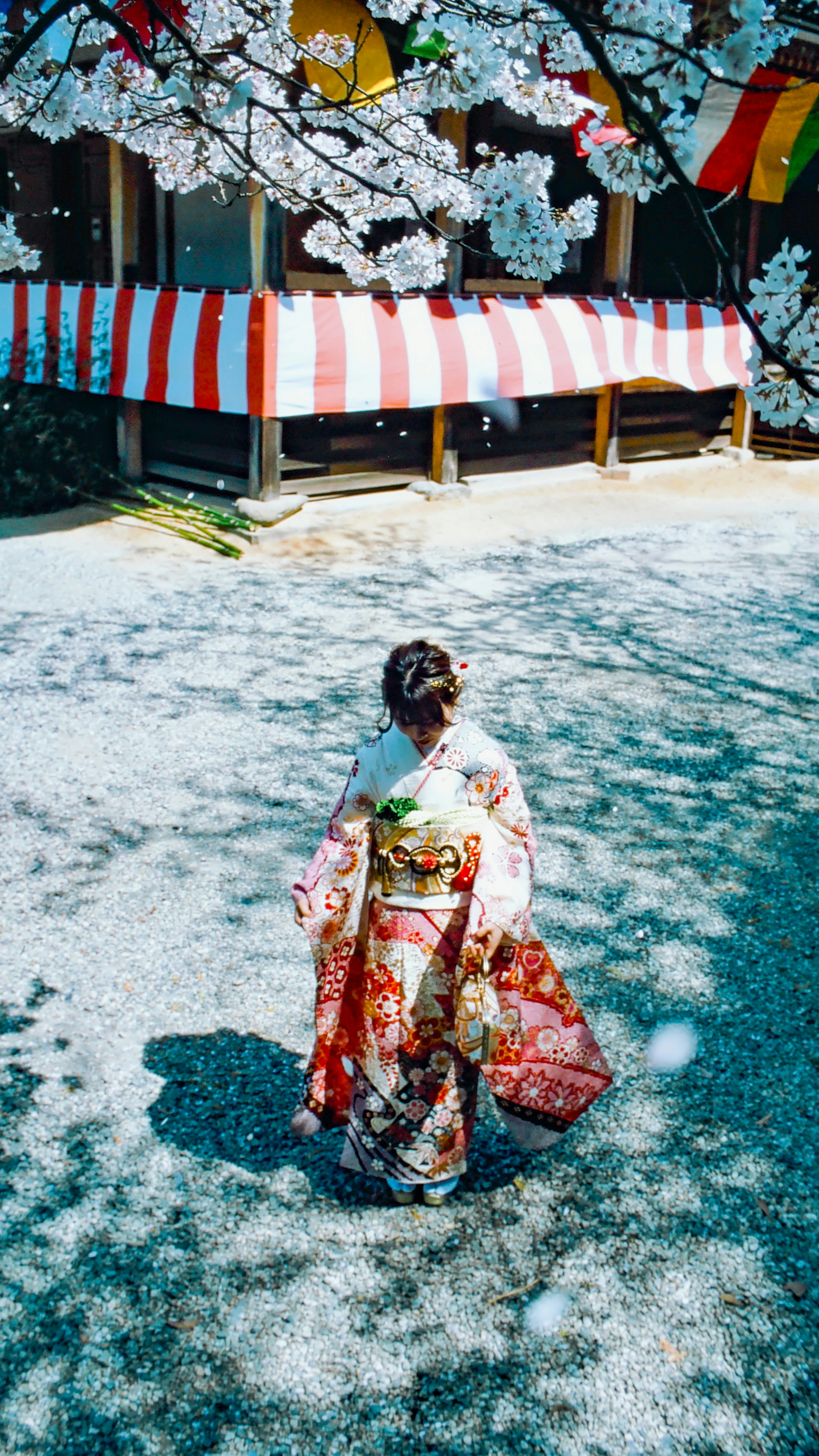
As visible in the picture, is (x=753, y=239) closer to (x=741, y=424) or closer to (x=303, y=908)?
(x=741, y=424)

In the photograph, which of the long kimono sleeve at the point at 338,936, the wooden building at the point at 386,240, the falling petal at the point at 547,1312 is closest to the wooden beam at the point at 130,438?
the wooden building at the point at 386,240

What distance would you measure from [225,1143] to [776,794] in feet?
11.2

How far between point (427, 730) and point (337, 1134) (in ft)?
4.28

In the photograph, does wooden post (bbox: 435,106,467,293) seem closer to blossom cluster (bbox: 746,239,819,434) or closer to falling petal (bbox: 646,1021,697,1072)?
blossom cluster (bbox: 746,239,819,434)

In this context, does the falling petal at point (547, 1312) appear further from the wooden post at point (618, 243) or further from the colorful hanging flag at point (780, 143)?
the wooden post at point (618, 243)

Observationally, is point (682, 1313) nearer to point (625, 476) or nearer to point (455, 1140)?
point (455, 1140)

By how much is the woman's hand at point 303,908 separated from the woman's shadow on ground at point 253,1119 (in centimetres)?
74

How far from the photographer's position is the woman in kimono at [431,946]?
3025mm

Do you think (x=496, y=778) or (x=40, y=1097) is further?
(x=40, y=1097)

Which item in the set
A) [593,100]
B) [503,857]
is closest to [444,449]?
[593,100]

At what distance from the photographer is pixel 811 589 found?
9727mm

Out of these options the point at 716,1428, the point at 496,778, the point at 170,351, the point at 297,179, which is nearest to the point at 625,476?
the point at 170,351

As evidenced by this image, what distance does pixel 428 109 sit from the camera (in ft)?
14.4

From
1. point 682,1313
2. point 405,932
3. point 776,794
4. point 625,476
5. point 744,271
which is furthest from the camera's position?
point 744,271
